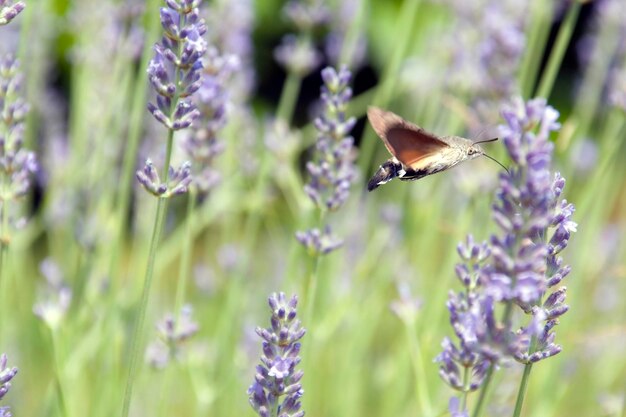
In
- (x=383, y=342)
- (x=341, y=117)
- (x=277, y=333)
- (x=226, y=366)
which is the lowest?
(x=383, y=342)

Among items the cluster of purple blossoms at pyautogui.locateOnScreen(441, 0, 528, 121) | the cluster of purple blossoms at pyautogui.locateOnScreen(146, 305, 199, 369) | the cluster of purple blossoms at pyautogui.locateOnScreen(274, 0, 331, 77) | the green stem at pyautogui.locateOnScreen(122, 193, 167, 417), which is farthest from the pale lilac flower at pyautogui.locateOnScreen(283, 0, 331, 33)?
the green stem at pyautogui.locateOnScreen(122, 193, 167, 417)

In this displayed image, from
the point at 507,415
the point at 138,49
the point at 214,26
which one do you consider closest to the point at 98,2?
the point at 138,49

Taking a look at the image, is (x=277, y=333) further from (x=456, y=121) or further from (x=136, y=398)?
(x=456, y=121)

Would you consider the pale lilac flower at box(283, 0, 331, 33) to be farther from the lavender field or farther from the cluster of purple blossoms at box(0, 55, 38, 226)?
the cluster of purple blossoms at box(0, 55, 38, 226)

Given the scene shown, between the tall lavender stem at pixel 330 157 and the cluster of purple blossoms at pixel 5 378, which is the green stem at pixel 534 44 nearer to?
the tall lavender stem at pixel 330 157

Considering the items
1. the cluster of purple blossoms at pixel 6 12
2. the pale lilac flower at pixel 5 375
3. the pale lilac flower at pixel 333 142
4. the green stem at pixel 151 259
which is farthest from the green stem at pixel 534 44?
the pale lilac flower at pixel 5 375

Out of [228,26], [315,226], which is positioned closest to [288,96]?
[228,26]
